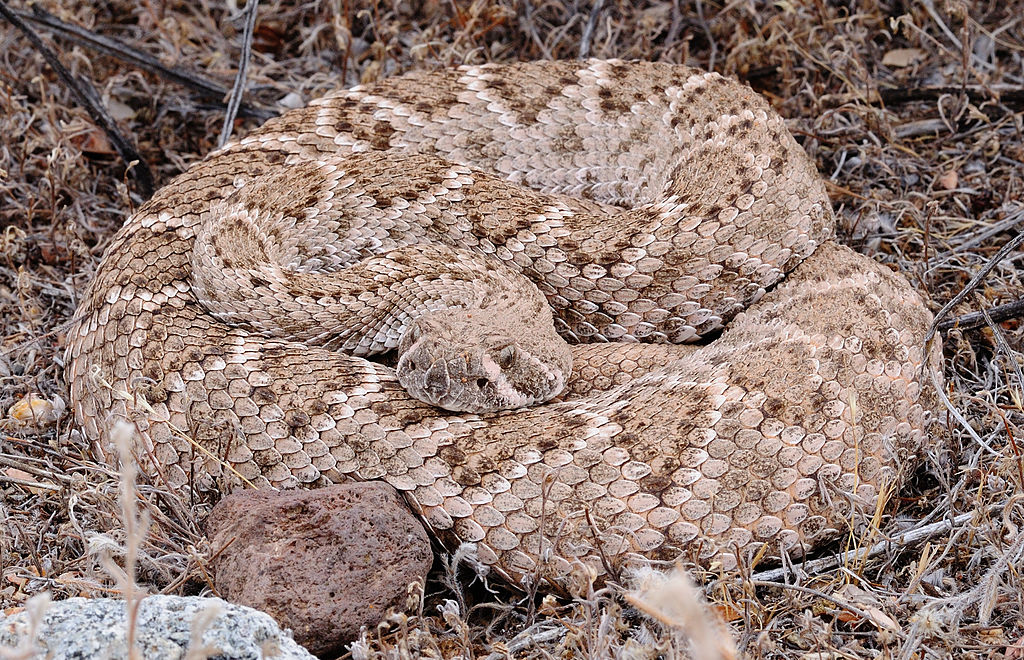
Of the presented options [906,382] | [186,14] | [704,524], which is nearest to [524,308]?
[704,524]

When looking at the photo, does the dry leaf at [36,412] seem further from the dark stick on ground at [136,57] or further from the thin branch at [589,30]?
the thin branch at [589,30]

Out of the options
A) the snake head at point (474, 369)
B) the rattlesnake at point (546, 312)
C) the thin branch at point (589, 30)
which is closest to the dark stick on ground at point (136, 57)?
the rattlesnake at point (546, 312)

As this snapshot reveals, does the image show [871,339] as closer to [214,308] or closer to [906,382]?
[906,382]

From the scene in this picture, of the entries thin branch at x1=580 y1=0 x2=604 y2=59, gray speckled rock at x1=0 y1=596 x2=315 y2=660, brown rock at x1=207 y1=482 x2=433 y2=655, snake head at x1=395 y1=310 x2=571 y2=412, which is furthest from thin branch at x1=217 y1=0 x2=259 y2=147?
gray speckled rock at x1=0 y1=596 x2=315 y2=660

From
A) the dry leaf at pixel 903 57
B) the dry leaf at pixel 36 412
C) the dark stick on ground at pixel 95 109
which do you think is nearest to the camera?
the dry leaf at pixel 36 412

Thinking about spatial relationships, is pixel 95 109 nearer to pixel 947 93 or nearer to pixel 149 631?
pixel 149 631

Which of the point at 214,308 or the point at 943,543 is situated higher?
the point at 214,308
